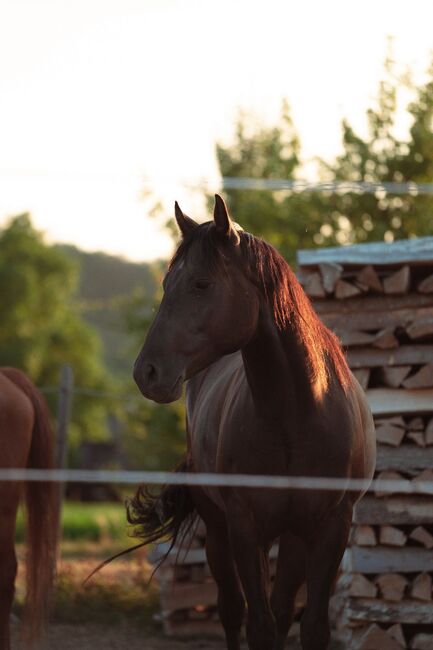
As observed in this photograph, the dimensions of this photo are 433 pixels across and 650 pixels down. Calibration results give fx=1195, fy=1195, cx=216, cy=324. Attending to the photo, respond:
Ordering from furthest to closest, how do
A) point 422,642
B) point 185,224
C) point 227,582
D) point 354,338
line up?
1. point 354,338
2. point 422,642
3. point 227,582
4. point 185,224

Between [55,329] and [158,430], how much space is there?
110 ft

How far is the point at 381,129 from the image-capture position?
1553 centimetres

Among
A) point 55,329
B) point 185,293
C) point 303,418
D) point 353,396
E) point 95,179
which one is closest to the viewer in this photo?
point 185,293

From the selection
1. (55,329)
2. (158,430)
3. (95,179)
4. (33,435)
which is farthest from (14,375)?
(55,329)

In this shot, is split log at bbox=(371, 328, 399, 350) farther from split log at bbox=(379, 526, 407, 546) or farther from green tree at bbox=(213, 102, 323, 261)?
green tree at bbox=(213, 102, 323, 261)

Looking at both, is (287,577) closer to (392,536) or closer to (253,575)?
(253,575)

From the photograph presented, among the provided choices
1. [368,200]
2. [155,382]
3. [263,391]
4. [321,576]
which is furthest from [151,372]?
[368,200]

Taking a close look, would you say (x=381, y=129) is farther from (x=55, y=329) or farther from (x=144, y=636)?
(x=55, y=329)

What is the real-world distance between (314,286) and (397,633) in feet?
6.10

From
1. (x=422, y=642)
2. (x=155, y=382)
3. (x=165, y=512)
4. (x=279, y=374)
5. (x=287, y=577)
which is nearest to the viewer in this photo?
(x=155, y=382)

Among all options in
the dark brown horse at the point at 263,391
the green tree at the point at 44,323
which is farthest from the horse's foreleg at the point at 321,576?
the green tree at the point at 44,323

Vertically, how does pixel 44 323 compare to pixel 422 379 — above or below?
below

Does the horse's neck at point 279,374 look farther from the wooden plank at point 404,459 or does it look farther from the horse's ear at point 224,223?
the wooden plank at point 404,459

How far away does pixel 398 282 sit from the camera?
6.29m
